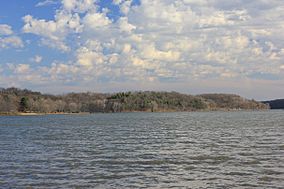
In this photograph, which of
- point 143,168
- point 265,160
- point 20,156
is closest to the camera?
point 143,168

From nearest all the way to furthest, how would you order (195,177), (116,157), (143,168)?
(195,177) < (143,168) < (116,157)

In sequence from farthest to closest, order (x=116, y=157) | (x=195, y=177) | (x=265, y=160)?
(x=116, y=157) < (x=265, y=160) < (x=195, y=177)

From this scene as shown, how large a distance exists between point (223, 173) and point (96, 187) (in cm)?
751

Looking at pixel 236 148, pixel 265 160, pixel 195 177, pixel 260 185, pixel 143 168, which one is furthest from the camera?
pixel 236 148

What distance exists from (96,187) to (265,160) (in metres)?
13.5

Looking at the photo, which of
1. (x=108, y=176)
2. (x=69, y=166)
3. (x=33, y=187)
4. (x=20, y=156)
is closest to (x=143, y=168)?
(x=108, y=176)

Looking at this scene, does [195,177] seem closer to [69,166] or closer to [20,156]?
[69,166]

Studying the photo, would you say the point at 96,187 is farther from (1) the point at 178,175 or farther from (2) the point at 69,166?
(2) the point at 69,166

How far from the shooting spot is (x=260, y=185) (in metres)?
20.7

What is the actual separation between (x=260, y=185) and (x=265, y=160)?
8.82 meters

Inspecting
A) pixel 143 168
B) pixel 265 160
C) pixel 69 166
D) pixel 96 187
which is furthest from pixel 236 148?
pixel 96 187

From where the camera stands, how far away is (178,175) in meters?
23.6

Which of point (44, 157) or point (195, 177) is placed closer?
point (195, 177)

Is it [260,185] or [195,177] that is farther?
[195,177]
